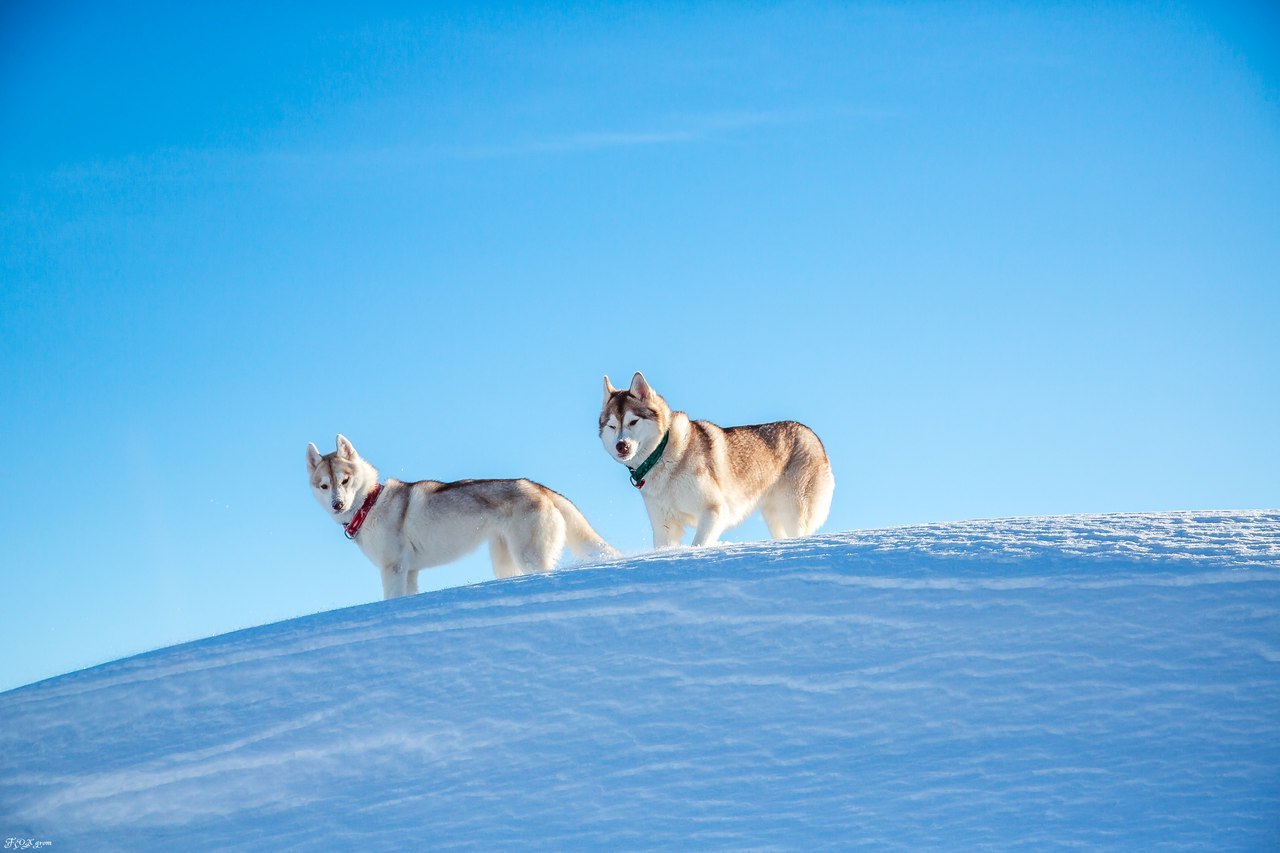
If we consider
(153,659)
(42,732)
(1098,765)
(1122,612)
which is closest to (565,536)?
(153,659)

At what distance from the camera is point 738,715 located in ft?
17.1

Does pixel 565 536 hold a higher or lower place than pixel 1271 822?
higher

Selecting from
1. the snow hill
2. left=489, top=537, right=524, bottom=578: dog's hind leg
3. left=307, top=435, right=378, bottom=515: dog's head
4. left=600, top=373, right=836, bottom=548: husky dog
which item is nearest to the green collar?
left=600, top=373, right=836, bottom=548: husky dog

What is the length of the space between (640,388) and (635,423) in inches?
13.8

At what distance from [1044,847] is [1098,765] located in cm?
58

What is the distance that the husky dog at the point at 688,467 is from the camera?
9219 mm

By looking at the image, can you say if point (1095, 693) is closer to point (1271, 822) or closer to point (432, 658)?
point (1271, 822)

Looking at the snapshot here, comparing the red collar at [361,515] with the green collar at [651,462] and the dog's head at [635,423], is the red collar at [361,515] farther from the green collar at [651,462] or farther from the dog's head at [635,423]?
the green collar at [651,462]

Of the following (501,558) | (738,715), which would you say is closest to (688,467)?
(501,558)

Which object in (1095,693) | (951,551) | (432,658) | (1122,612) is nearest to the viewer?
(1095,693)

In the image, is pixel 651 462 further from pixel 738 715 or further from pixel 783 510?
pixel 738 715

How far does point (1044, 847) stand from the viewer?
412cm

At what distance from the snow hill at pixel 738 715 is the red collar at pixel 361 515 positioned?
341 cm

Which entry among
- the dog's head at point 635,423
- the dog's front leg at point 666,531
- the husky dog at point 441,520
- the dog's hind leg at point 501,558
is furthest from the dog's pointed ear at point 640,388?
the dog's hind leg at point 501,558
